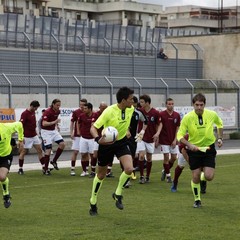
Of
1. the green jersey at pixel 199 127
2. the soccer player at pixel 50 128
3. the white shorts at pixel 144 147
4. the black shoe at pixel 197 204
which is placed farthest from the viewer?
the soccer player at pixel 50 128

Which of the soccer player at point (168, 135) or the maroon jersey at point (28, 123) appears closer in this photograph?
the soccer player at point (168, 135)

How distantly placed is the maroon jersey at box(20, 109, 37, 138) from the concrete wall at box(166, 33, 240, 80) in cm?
2748

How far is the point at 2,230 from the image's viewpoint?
1013cm

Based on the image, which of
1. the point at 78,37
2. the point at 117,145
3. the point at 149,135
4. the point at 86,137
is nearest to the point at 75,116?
the point at 86,137

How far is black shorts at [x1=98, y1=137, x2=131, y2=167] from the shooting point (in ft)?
37.9

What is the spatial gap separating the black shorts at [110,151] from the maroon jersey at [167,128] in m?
5.65

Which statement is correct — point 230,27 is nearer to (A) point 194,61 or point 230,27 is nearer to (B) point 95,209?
(A) point 194,61

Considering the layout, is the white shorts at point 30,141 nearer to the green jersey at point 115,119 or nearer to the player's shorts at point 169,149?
the player's shorts at point 169,149

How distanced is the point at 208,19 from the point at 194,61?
218ft

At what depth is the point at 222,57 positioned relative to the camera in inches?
1812

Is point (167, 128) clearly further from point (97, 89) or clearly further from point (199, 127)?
point (97, 89)

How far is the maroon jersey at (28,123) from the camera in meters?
19.3

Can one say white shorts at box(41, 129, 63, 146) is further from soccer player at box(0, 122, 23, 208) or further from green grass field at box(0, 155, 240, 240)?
soccer player at box(0, 122, 23, 208)

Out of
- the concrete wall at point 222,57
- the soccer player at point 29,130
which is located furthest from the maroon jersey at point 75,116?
the concrete wall at point 222,57
